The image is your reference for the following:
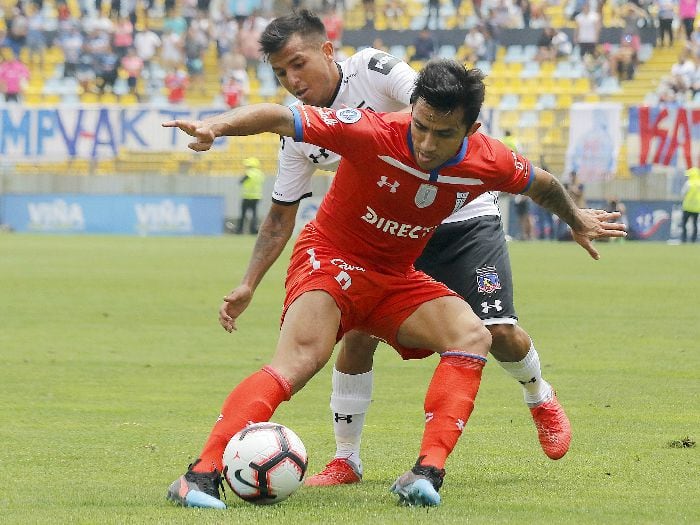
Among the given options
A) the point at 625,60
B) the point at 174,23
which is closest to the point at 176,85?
the point at 174,23

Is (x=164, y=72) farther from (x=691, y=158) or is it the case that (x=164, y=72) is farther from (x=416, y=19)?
(x=691, y=158)

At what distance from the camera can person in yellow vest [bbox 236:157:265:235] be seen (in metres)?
33.5

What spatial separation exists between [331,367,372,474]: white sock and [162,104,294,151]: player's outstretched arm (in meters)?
1.65

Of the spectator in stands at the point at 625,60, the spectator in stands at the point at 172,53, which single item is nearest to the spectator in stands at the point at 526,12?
the spectator in stands at the point at 625,60

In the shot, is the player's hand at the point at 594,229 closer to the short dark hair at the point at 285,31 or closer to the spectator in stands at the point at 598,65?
the short dark hair at the point at 285,31

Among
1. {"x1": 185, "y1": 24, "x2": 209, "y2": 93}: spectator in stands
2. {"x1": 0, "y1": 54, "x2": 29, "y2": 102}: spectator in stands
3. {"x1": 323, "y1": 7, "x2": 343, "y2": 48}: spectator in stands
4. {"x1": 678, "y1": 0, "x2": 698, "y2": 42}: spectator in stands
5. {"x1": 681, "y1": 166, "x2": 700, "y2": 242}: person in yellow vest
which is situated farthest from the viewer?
{"x1": 185, "y1": 24, "x2": 209, "y2": 93}: spectator in stands

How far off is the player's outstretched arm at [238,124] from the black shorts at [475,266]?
5.89ft

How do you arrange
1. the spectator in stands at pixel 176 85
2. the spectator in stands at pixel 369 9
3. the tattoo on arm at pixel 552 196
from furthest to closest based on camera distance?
the spectator in stands at pixel 369 9 < the spectator in stands at pixel 176 85 < the tattoo on arm at pixel 552 196

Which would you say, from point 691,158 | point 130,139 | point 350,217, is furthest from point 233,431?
point 130,139

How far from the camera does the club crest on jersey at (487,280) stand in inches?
271

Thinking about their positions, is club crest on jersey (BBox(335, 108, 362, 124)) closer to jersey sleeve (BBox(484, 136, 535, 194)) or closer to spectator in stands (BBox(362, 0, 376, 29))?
jersey sleeve (BBox(484, 136, 535, 194))

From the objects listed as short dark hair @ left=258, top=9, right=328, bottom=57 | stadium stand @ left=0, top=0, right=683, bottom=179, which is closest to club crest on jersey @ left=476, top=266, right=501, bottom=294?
short dark hair @ left=258, top=9, right=328, bottom=57

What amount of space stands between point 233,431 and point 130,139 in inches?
1229

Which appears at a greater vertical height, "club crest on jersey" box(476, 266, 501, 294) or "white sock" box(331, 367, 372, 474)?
"club crest on jersey" box(476, 266, 501, 294)
